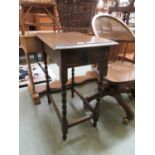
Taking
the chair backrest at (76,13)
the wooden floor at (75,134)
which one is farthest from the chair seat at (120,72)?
the chair backrest at (76,13)

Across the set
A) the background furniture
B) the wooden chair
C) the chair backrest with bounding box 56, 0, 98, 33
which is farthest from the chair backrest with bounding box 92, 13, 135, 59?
the background furniture

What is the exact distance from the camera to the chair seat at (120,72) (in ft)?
4.39

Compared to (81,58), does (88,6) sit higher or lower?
higher

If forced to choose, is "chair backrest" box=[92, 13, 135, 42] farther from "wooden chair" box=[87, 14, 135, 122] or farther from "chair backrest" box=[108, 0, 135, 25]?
"chair backrest" box=[108, 0, 135, 25]

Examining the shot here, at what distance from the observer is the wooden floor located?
1182 millimetres

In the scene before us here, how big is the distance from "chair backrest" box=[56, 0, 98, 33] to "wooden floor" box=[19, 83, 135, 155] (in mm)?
939

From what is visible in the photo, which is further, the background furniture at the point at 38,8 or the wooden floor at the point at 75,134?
the background furniture at the point at 38,8

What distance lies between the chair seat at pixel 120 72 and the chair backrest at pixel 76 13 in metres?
0.59

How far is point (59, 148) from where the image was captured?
3.91 ft

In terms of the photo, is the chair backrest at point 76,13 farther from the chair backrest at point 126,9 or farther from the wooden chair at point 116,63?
the chair backrest at point 126,9

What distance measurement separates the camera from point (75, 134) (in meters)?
1.33

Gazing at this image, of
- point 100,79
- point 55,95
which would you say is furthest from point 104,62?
point 55,95
